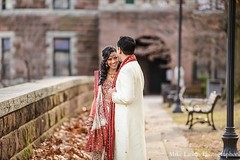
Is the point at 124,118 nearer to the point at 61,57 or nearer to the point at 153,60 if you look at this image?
the point at 61,57

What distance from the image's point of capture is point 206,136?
1409 centimetres

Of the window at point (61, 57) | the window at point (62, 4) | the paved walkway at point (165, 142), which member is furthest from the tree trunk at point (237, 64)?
the window at point (62, 4)

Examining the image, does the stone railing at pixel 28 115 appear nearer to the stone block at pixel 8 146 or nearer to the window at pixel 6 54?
the stone block at pixel 8 146

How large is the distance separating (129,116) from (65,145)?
3.66 m

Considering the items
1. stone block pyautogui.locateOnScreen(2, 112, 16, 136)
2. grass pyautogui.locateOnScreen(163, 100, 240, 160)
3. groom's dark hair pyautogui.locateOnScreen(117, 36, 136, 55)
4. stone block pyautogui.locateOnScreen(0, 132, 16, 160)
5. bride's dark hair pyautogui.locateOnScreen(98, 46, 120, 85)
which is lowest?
grass pyautogui.locateOnScreen(163, 100, 240, 160)

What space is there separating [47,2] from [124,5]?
4.75 metres

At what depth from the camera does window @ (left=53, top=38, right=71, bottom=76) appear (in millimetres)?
39344

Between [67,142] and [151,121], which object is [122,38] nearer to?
[67,142]

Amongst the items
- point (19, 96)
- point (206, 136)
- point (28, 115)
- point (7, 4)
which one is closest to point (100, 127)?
point (19, 96)

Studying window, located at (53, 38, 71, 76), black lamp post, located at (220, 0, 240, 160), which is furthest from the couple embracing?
window, located at (53, 38, 71, 76)

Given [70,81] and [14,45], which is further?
[14,45]

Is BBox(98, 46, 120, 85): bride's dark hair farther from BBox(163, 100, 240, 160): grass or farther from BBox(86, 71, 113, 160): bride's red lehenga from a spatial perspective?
BBox(163, 100, 240, 160): grass

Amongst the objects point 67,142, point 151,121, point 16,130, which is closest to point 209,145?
point 67,142

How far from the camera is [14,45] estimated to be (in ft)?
129
